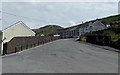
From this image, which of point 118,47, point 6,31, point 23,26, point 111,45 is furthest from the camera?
point 23,26

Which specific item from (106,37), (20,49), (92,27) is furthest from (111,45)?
(92,27)

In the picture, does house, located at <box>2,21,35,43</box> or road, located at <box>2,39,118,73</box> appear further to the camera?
house, located at <box>2,21,35,43</box>

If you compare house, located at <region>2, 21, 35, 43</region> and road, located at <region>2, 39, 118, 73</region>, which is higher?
house, located at <region>2, 21, 35, 43</region>

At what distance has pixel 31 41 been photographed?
117 ft

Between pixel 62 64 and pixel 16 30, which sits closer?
pixel 62 64

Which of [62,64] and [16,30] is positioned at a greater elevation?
[16,30]

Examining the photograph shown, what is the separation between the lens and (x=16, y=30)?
4906 cm

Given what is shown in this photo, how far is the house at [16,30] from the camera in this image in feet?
152

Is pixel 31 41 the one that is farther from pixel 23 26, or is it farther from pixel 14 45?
pixel 23 26

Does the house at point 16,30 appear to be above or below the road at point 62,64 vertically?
above

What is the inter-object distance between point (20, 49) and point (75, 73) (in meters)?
19.4

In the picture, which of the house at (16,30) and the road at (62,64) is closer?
the road at (62,64)

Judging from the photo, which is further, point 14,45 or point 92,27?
point 92,27

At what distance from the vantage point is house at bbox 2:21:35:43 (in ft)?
152
